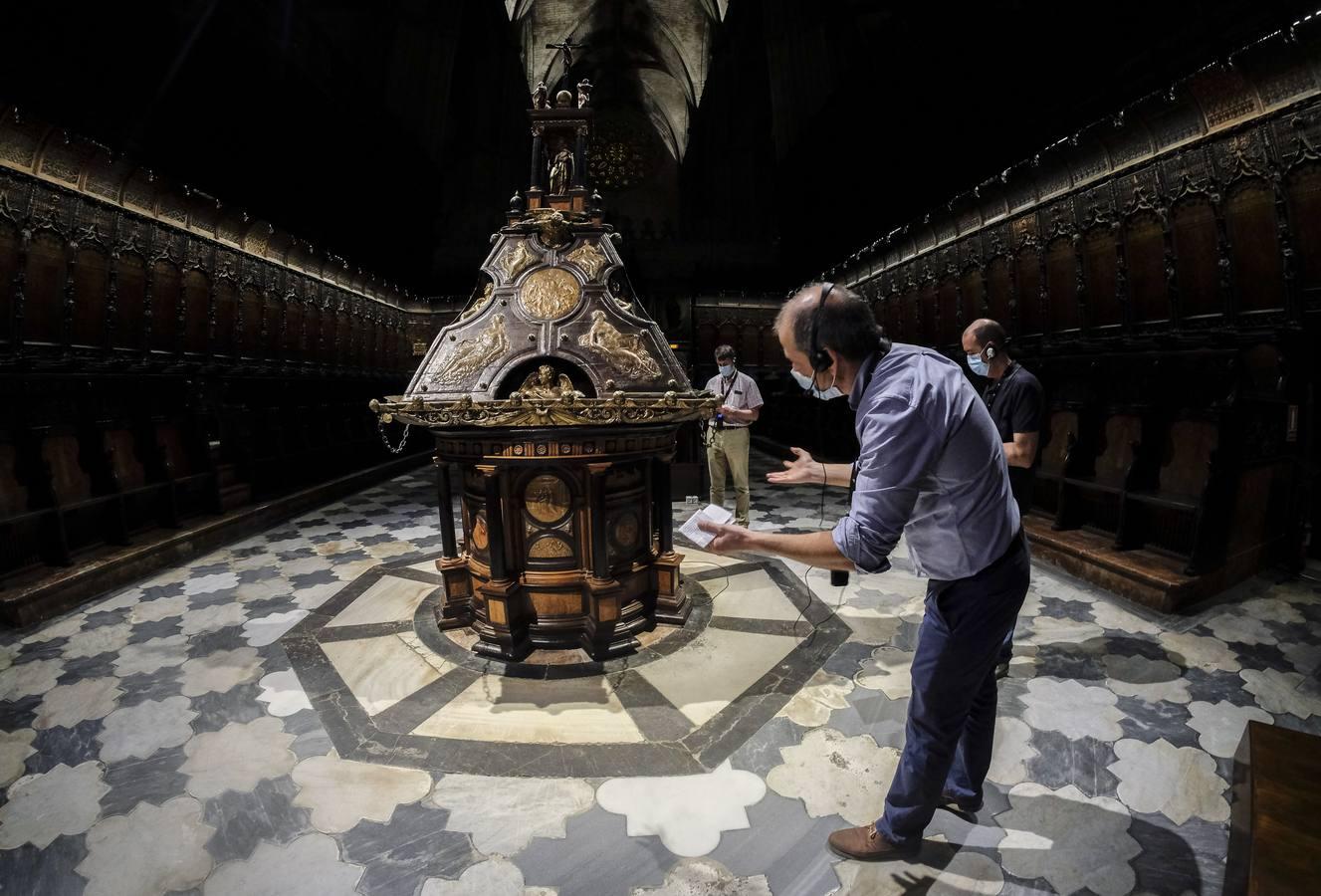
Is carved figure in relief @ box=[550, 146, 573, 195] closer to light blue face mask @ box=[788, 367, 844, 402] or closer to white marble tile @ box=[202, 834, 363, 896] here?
light blue face mask @ box=[788, 367, 844, 402]

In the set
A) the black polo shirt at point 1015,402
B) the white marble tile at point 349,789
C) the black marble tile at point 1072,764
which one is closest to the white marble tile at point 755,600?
the black marble tile at point 1072,764

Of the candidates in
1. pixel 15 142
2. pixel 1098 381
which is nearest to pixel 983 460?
pixel 1098 381

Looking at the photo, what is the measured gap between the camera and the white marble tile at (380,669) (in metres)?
2.74

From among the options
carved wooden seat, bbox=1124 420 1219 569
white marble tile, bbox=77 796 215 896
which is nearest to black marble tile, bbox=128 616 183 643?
white marble tile, bbox=77 796 215 896

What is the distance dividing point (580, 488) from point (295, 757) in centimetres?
170

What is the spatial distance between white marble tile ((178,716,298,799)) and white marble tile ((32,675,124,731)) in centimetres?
69

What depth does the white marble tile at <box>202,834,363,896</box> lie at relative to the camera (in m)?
1.66

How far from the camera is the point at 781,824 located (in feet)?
6.23

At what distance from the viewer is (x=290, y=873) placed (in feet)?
5.64

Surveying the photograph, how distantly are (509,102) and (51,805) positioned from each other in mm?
21337

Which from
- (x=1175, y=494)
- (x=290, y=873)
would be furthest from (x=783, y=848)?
(x=1175, y=494)

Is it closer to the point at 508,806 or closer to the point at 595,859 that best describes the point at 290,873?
the point at 508,806

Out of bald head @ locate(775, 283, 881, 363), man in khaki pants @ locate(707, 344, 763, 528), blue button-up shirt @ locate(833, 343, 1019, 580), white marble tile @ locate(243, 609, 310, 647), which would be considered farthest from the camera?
man in khaki pants @ locate(707, 344, 763, 528)

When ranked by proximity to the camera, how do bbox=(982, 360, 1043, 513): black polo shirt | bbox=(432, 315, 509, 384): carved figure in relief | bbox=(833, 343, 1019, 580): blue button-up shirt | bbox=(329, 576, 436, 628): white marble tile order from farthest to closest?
bbox=(329, 576, 436, 628): white marble tile < bbox=(432, 315, 509, 384): carved figure in relief < bbox=(982, 360, 1043, 513): black polo shirt < bbox=(833, 343, 1019, 580): blue button-up shirt
